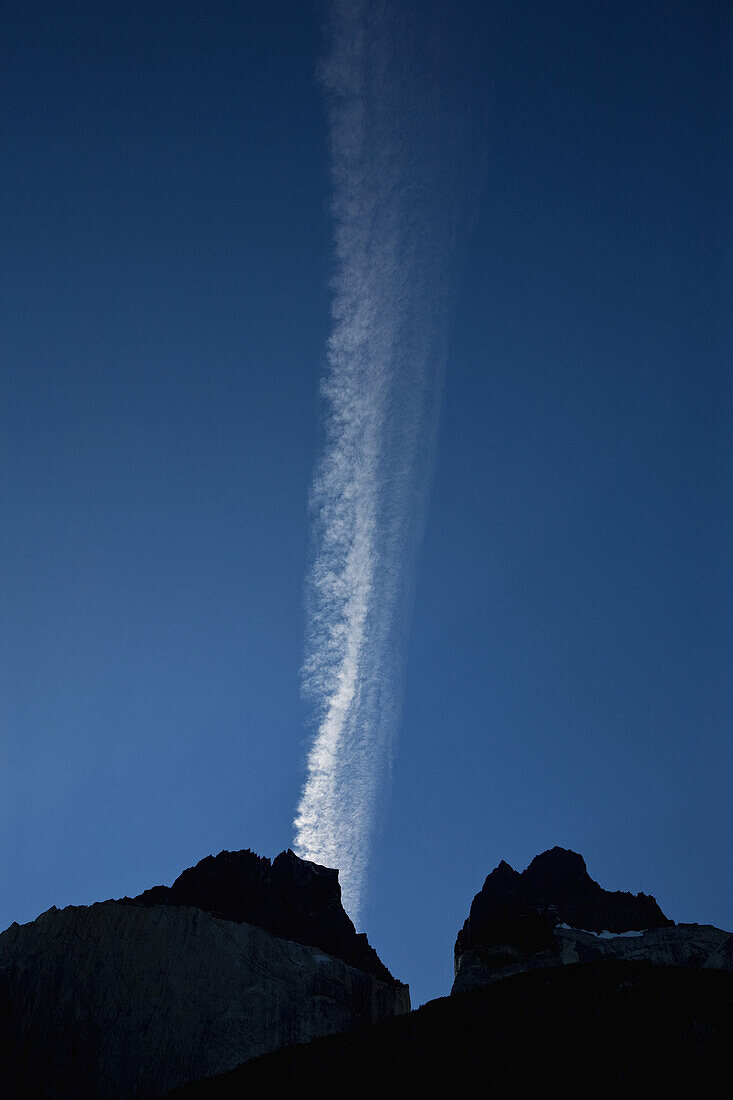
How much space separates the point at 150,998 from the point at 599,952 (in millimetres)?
32156

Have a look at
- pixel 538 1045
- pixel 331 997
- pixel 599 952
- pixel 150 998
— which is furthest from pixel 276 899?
pixel 538 1045

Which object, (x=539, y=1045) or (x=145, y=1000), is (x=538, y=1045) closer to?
(x=539, y=1045)

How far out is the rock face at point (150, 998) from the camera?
152ft

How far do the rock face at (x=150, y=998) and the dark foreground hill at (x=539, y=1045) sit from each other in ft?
30.3

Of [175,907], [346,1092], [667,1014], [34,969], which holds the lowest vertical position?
[346,1092]

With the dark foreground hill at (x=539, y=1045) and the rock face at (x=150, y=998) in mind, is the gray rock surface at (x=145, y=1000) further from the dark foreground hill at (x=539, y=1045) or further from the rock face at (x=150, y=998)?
the dark foreground hill at (x=539, y=1045)

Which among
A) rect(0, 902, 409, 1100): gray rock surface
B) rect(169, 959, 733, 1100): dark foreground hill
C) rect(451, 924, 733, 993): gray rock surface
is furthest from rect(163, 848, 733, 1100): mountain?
rect(451, 924, 733, 993): gray rock surface

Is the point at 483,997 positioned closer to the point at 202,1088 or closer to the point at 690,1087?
the point at 690,1087

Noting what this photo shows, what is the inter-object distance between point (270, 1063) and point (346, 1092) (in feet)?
24.8

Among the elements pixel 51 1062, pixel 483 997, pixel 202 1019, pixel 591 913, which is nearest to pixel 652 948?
pixel 591 913

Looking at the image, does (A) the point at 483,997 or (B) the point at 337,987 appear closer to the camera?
(A) the point at 483,997

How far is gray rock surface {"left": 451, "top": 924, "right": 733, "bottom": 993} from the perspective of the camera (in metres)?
58.6

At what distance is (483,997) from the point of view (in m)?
38.9

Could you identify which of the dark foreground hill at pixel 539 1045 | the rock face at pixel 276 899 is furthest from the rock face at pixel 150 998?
the dark foreground hill at pixel 539 1045
